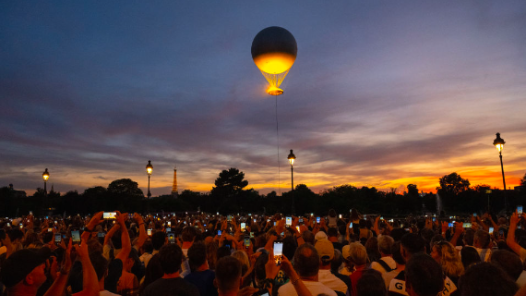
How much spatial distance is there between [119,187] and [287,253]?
108 m

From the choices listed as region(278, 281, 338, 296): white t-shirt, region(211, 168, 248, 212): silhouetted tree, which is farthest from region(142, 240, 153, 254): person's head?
region(211, 168, 248, 212): silhouetted tree

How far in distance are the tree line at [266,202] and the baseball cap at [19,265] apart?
166ft

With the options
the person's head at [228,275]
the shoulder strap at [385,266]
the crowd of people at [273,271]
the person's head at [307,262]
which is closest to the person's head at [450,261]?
the crowd of people at [273,271]

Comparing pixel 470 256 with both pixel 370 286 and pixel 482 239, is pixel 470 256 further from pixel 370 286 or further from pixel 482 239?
pixel 370 286

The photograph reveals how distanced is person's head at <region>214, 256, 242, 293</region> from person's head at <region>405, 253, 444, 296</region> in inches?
67.1

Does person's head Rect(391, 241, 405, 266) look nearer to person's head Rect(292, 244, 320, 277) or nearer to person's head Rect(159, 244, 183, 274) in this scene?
person's head Rect(292, 244, 320, 277)

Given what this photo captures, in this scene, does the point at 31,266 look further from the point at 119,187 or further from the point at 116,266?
the point at 119,187

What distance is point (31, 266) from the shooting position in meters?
3.73

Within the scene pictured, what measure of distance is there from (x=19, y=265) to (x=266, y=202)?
69.8m

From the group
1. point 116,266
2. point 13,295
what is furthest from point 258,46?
point 13,295

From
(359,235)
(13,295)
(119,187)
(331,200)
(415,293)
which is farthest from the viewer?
(119,187)

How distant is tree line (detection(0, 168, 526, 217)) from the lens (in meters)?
58.6

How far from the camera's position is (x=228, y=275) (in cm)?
364

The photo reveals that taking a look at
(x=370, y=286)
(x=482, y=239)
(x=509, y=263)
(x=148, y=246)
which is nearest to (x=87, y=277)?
(x=370, y=286)
